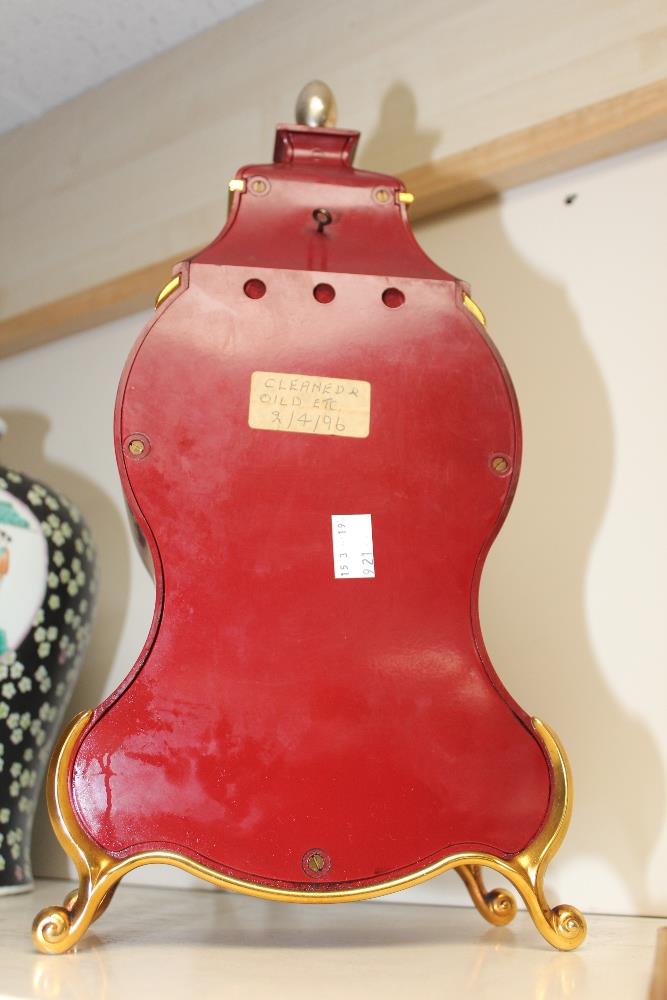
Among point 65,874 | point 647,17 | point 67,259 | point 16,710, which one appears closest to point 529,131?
point 647,17

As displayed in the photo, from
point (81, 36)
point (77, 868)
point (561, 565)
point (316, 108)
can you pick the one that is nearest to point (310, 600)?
point (77, 868)

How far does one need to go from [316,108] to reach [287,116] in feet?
1.34

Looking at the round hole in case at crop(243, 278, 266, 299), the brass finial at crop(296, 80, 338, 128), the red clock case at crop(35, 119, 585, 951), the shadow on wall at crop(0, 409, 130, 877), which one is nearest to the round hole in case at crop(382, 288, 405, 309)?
the red clock case at crop(35, 119, 585, 951)

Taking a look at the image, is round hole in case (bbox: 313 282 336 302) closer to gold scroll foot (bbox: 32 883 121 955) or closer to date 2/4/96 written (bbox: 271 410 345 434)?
date 2/4/96 written (bbox: 271 410 345 434)

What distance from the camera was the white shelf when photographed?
26.2 inches

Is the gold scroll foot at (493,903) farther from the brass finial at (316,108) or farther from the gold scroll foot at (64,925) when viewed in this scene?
the brass finial at (316,108)

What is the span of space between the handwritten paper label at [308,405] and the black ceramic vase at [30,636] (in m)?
0.47

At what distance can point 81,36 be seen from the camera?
5.05 ft

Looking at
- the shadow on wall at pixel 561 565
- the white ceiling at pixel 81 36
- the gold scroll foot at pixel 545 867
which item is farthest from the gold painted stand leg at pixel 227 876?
the white ceiling at pixel 81 36

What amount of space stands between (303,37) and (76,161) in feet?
1.51

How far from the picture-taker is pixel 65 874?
4.53 ft

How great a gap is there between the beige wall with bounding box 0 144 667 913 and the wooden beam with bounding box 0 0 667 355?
72mm

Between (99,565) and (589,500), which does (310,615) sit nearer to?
(589,500)

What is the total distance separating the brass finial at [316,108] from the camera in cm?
105
